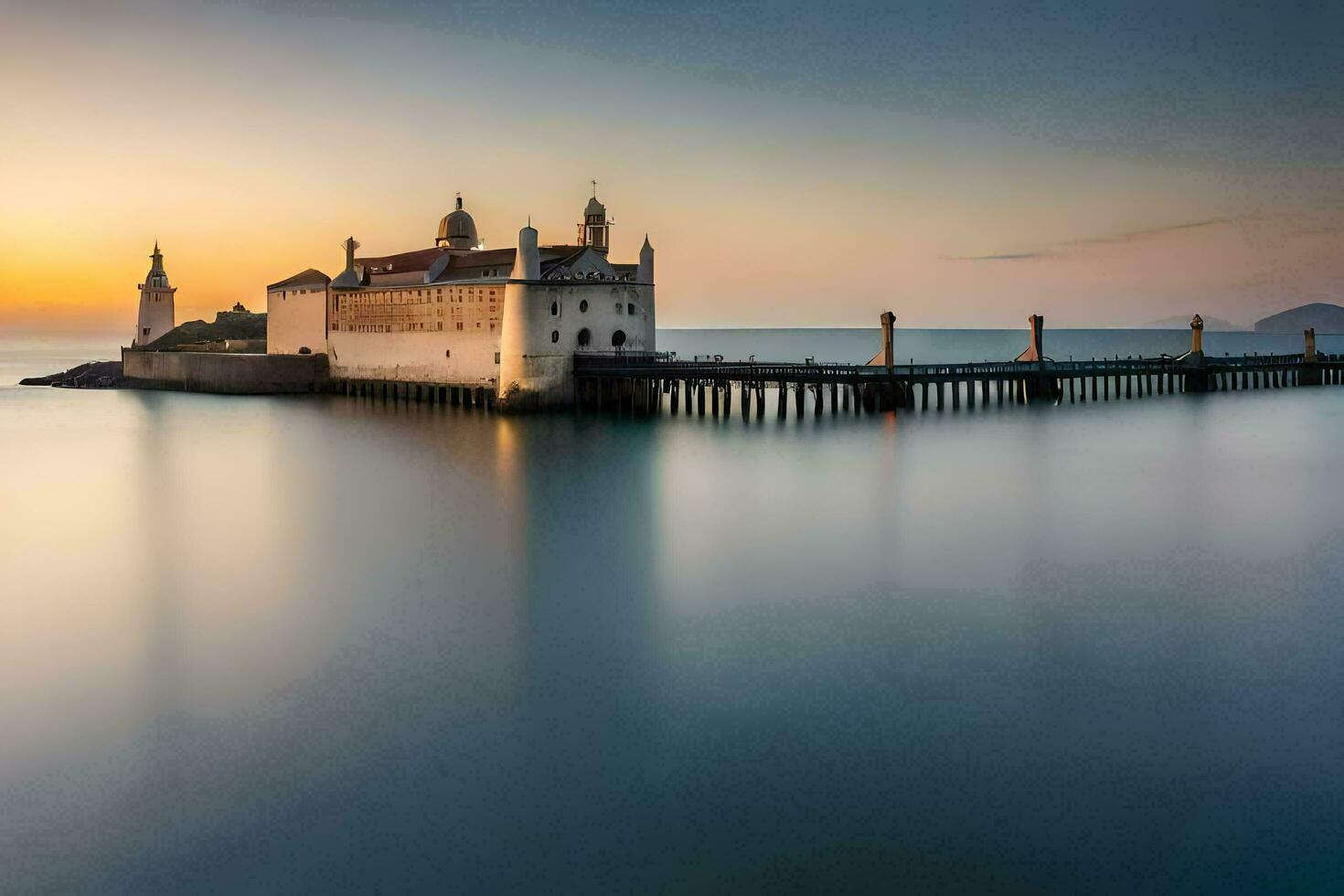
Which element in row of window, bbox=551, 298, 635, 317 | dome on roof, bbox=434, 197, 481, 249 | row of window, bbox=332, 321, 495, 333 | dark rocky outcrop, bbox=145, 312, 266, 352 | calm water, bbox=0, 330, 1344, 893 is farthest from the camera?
dark rocky outcrop, bbox=145, 312, 266, 352

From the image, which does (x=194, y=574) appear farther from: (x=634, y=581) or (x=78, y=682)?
(x=634, y=581)

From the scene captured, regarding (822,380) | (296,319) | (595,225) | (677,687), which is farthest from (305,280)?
(677,687)

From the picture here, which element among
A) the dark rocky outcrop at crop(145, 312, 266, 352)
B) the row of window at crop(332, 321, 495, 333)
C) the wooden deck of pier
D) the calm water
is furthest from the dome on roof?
the calm water

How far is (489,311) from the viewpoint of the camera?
40.4 m

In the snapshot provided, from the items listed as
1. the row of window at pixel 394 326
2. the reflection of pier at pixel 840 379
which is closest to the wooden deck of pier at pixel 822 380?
the reflection of pier at pixel 840 379

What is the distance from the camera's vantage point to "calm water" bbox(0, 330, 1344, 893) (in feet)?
26.8

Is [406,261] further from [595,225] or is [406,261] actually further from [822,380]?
[822,380]

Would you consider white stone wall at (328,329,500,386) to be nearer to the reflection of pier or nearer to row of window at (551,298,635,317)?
row of window at (551,298,635,317)

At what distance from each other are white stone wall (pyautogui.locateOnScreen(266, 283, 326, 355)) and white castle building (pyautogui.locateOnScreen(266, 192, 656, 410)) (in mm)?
334

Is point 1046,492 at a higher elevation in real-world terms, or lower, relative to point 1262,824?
higher

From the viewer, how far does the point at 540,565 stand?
687 inches

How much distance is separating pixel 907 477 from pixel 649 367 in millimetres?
14620

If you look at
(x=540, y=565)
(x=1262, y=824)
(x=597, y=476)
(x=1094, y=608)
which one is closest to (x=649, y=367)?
(x=597, y=476)

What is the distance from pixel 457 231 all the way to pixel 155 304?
23.3 metres
